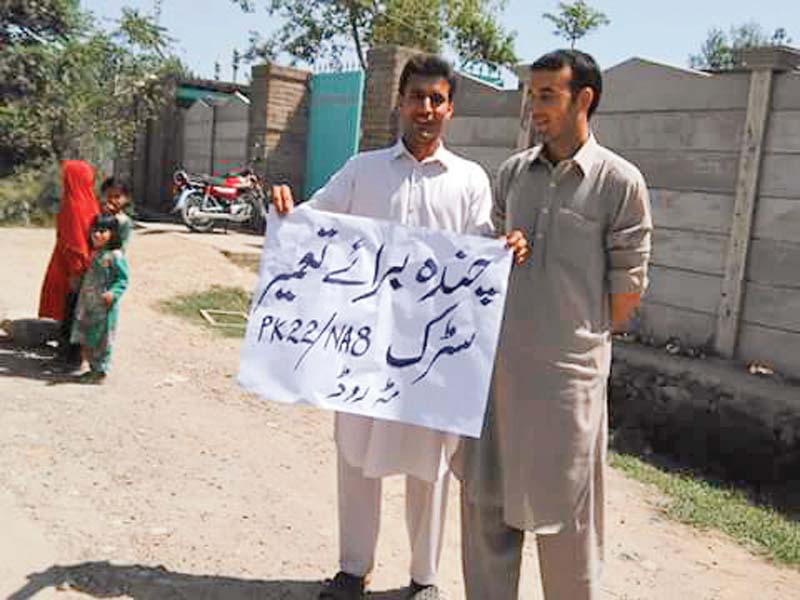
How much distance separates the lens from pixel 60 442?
4621mm

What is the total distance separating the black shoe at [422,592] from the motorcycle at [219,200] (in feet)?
35.7

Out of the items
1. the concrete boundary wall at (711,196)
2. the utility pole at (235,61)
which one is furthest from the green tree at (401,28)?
the concrete boundary wall at (711,196)

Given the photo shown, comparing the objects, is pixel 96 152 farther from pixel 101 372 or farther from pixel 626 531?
pixel 626 531

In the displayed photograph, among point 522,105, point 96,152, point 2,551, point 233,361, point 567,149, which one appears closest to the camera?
point 567,149

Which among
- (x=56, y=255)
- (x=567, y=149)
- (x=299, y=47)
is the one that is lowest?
(x=56, y=255)

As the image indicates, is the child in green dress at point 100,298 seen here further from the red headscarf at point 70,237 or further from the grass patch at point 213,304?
the grass patch at point 213,304

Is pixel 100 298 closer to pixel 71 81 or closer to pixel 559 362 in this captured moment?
pixel 559 362

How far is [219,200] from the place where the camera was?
13898 mm

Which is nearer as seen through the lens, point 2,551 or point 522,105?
point 2,551

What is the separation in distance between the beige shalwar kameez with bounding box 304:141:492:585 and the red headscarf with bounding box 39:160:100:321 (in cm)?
372

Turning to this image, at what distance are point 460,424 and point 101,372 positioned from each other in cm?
396

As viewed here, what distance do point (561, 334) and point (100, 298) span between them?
4.15 meters

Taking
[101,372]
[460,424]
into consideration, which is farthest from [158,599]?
[101,372]

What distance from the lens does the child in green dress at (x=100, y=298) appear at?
19.3 ft
